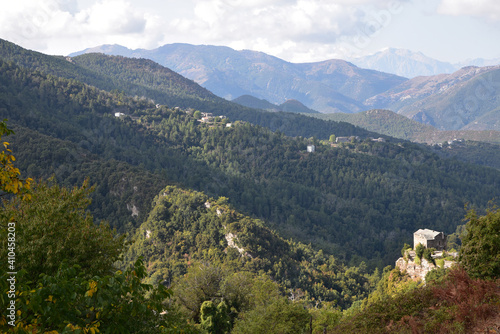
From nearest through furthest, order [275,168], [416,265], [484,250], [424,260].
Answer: [484,250] → [424,260] → [416,265] → [275,168]

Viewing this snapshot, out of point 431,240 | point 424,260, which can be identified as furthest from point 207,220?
point 424,260

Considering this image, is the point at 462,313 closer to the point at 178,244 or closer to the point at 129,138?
the point at 178,244

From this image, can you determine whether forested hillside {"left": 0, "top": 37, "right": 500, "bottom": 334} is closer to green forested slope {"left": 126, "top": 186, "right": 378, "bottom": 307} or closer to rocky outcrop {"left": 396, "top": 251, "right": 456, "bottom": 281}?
green forested slope {"left": 126, "top": 186, "right": 378, "bottom": 307}

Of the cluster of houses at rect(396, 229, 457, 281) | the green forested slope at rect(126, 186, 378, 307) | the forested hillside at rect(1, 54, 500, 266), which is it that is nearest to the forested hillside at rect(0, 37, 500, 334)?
the green forested slope at rect(126, 186, 378, 307)

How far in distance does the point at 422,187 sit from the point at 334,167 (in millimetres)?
35087

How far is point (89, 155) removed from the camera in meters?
93.8

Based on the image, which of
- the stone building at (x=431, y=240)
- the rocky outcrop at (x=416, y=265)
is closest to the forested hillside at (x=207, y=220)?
the rocky outcrop at (x=416, y=265)

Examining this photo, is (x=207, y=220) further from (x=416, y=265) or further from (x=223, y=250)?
(x=416, y=265)

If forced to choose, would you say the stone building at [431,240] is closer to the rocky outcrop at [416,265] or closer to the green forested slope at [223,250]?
the rocky outcrop at [416,265]

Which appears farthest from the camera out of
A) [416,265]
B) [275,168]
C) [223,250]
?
[275,168]

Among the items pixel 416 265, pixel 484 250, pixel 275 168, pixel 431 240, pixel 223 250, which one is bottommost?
pixel 223 250

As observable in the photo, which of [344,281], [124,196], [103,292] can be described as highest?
[103,292]

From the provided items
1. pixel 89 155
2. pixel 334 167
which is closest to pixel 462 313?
pixel 89 155

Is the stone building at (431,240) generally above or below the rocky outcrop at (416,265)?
above
